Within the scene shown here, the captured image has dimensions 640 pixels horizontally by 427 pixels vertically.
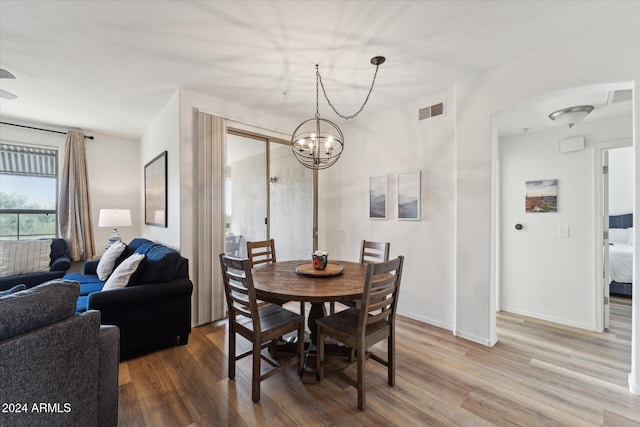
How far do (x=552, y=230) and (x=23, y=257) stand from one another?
6.79 m

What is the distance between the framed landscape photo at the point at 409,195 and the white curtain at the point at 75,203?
5.00m

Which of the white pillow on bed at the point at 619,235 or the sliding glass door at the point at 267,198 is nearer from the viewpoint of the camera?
the sliding glass door at the point at 267,198

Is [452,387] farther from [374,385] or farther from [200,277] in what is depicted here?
[200,277]

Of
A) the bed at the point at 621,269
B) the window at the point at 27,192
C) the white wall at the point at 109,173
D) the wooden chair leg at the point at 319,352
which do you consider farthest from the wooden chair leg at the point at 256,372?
the bed at the point at 621,269

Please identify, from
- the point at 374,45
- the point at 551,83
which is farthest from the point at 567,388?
the point at 374,45

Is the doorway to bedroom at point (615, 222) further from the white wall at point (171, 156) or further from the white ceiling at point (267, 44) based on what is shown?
the white wall at point (171, 156)

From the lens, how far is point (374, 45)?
223 centimetres

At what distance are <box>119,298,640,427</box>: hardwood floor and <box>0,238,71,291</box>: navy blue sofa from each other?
2.20 metres

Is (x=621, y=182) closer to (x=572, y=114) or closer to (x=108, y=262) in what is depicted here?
(x=572, y=114)

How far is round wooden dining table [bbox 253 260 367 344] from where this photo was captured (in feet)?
5.79

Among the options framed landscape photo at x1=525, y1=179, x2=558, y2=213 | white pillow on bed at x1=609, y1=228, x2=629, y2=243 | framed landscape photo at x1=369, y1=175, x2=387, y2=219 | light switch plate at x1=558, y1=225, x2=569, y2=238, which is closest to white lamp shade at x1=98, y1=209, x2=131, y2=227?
framed landscape photo at x1=369, y1=175, x2=387, y2=219

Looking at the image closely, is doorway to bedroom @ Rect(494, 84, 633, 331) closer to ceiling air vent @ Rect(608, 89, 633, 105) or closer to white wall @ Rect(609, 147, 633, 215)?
ceiling air vent @ Rect(608, 89, 633, 105)

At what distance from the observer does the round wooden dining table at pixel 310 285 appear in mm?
1766

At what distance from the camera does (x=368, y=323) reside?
5.92 feet
